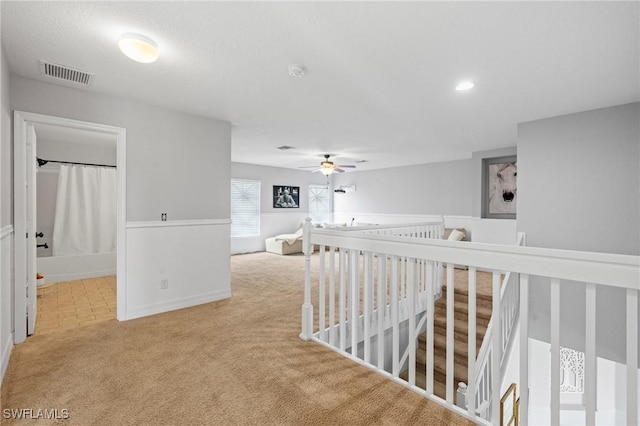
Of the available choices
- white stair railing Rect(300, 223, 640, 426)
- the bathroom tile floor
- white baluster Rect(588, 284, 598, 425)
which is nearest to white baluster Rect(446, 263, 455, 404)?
white stair railing Rect(300, 223, 640, 426)

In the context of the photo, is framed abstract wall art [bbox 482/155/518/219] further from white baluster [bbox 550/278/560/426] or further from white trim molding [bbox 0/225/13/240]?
white trim molding [bbox 0/225/13/240]

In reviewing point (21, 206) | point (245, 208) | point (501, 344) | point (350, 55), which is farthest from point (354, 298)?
point (245, 208)

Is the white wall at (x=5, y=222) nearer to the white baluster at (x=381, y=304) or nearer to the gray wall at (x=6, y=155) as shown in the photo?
the gray wall at (x=6, y=155)

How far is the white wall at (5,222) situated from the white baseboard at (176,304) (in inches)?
37.7

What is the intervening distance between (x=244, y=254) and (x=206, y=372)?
568 centimetres

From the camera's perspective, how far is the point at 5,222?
7.62 feet

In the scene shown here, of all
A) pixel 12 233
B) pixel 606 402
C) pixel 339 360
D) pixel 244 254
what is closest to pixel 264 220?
pixel 244 254

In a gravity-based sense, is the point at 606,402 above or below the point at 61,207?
below

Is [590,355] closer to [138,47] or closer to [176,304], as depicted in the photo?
[138,47]

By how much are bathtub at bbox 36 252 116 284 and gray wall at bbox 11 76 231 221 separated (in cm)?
302

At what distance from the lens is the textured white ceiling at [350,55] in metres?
1.79

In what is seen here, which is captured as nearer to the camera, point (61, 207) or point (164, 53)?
point (164, 53)

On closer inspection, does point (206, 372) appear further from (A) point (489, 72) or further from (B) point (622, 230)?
(B) point (622, 230)

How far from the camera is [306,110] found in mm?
3594
